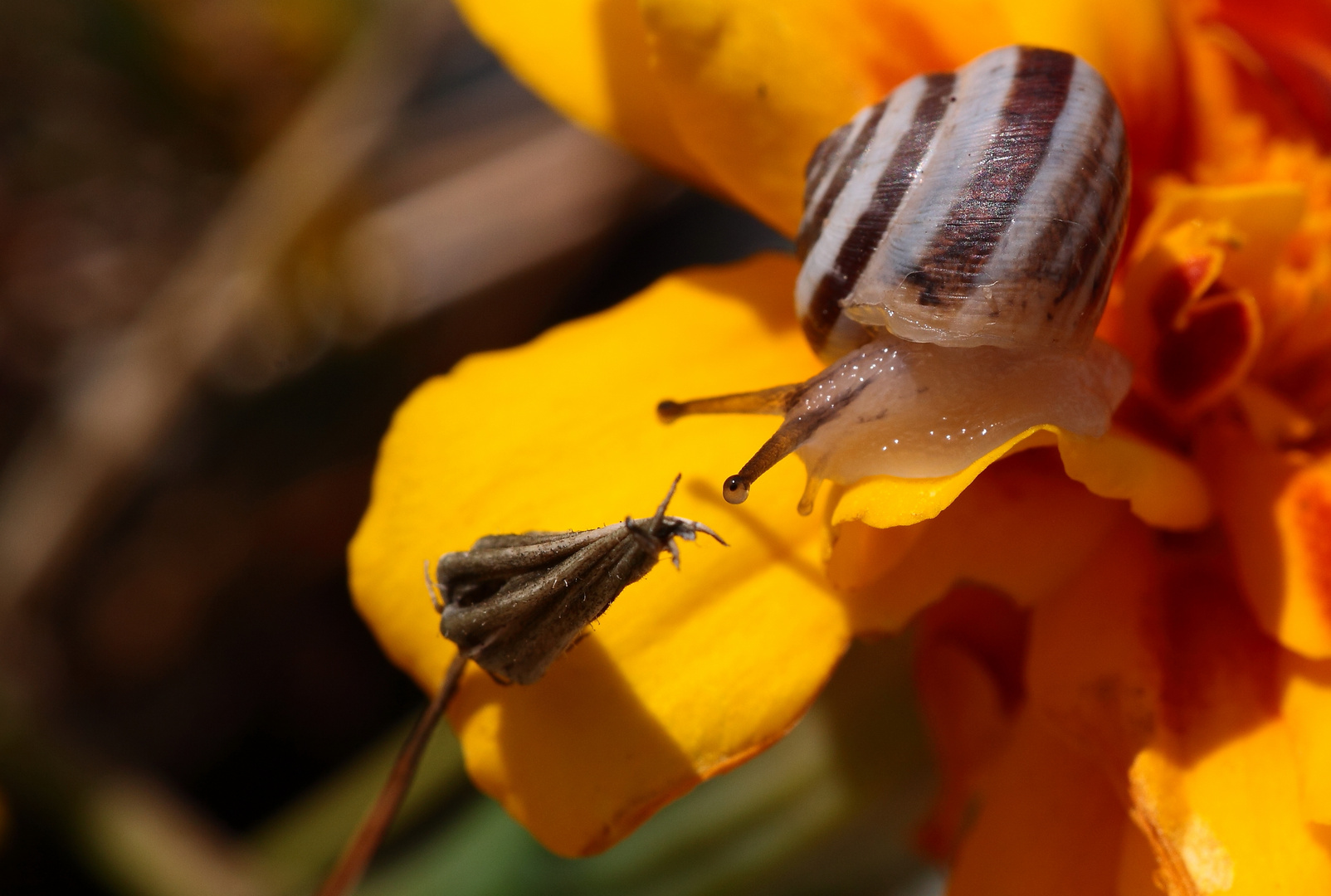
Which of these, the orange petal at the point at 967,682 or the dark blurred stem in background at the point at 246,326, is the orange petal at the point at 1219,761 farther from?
the dark blurred stem in background at the point at 246,326

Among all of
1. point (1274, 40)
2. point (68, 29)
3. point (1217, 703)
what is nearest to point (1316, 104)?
point (1274, 40)

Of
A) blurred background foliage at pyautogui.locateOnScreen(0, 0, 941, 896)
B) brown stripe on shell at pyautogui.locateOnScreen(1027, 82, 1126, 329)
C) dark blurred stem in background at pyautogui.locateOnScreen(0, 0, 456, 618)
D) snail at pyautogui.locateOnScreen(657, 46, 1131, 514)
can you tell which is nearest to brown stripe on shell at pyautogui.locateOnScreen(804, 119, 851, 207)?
snail at pyautogui.locateOnScreen(657, 46, 1131, 514)

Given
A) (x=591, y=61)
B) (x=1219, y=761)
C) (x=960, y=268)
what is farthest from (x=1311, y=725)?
(x=591, y=61)

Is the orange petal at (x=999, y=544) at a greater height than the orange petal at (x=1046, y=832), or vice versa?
the orange petal at (x=999, y=544)

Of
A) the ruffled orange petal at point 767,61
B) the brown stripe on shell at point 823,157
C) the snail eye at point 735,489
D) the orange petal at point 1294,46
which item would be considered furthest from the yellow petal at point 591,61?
the orange petal at point 1294,46

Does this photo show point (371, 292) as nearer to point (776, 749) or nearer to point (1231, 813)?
point (776, 749)

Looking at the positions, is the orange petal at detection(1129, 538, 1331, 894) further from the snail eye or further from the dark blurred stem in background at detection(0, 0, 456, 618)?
the dark blurred stem in background at detection(0, 0, 456, 618)
